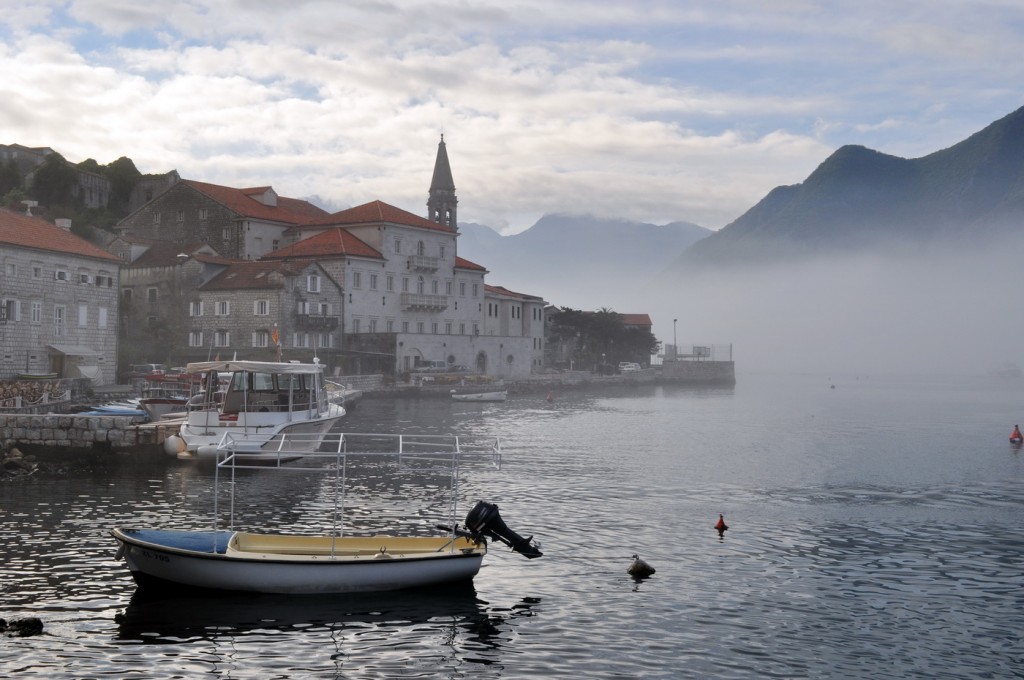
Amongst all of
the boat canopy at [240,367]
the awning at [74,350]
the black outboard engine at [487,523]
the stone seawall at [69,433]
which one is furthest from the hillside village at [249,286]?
the black outboard engine at [487,523]

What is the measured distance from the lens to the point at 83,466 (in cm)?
3678

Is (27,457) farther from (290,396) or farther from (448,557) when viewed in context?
(448,557)

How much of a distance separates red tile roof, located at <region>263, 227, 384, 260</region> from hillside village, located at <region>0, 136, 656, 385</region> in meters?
0.20

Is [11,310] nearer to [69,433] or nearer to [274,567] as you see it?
[69,433]

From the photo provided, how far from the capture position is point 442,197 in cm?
11812

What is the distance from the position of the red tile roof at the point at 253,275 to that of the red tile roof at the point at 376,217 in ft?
44.3

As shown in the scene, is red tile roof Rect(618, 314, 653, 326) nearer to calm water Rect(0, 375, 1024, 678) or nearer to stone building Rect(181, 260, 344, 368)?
stone building Rect(181, 260, 344, 368)

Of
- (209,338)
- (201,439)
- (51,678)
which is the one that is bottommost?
(51,678)

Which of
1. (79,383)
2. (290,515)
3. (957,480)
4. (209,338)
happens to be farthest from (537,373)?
(290,515)

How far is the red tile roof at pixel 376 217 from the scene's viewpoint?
333ft

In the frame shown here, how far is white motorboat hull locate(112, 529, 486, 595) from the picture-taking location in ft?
66.0

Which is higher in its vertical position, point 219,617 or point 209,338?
point 209,338

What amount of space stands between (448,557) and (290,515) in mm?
9979

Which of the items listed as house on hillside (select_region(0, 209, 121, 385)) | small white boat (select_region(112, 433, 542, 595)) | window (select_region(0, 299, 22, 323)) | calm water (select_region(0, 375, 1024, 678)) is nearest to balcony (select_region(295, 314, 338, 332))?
house on hillside (select_region(0, 209, 121, 385))
